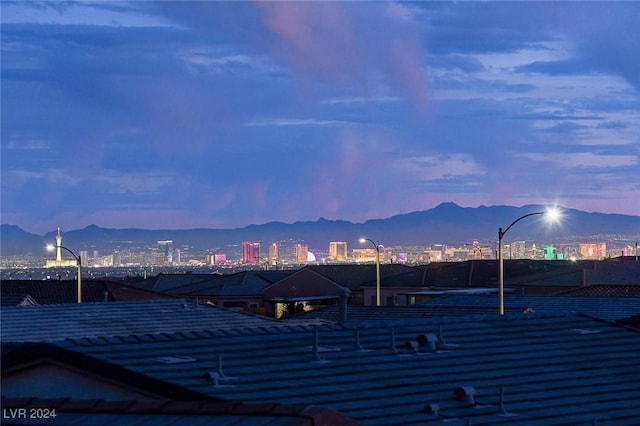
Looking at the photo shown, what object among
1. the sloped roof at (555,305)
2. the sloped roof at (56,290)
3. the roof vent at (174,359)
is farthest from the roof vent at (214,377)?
the sloped roof at (56,290)

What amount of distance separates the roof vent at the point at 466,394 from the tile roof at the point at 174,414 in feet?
16.8

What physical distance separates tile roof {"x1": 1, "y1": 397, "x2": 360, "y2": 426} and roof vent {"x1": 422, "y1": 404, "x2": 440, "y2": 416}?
4.08m

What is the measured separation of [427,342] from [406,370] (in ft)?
5.75

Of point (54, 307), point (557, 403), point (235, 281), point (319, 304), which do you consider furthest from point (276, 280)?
point (557, 403)

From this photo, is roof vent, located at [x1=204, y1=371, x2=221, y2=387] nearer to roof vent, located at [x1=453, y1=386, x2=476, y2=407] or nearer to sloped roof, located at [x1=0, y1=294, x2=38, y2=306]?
roof vent, located at [x1=453, y1=386, x2=476, y2=407]

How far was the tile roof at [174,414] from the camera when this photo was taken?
12352 mm

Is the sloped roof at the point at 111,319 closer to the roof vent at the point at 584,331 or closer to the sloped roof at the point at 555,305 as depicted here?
the sloped roof at the point at 555,305

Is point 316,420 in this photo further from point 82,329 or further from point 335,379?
point 82,329

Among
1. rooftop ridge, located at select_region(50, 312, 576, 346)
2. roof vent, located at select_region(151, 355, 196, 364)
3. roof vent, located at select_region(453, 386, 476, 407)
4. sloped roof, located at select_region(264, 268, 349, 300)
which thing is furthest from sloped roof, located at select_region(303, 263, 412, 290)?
roof vent, located at select_region(151, 355, 196, 364)

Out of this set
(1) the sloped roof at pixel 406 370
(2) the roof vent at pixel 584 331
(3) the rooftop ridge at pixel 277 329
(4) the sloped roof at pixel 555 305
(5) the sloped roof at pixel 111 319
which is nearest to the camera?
(1) the sloped roof at pixel 406 370

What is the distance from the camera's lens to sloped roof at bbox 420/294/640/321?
42406 mm

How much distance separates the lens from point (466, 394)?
59.3 feet

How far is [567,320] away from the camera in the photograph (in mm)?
25672

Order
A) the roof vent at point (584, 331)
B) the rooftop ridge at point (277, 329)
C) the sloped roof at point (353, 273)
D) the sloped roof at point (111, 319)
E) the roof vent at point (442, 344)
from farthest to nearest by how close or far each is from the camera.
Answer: the sloped roof at point (353, 273) < the sloped roof at point (111, 319) < the roof vent at point (584, 331) < the roof vent at point (442, 344) < the rooftop ridge at point (277, 329)
